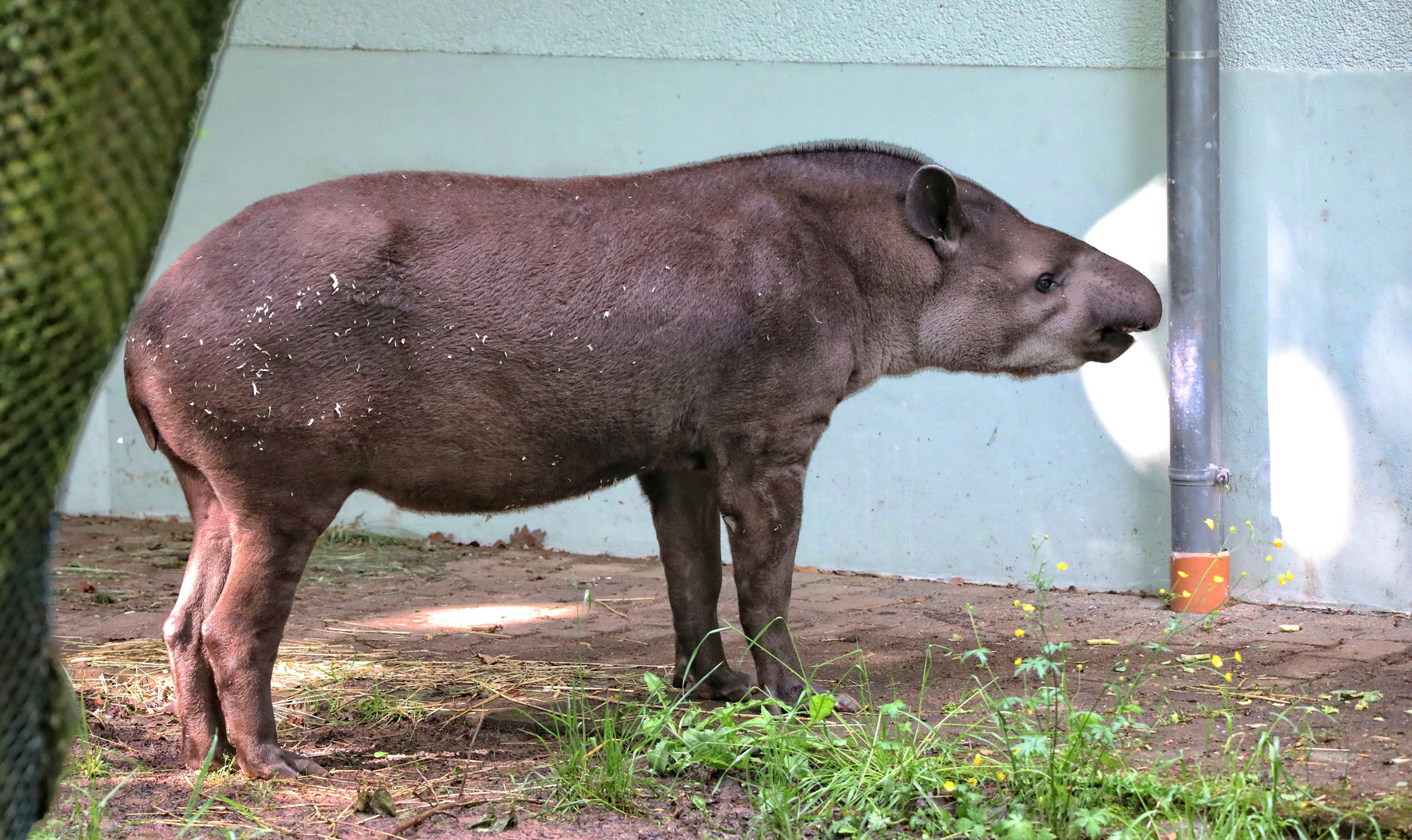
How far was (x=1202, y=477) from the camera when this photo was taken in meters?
6.55

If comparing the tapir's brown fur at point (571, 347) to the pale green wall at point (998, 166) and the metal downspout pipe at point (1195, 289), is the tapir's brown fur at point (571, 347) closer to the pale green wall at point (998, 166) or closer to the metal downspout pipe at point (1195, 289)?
the metal downspout pipe at point (1195, 289)

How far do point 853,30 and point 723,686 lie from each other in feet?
13.5

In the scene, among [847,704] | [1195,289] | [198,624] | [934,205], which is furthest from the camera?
[1195,289]

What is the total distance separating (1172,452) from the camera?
6.70m

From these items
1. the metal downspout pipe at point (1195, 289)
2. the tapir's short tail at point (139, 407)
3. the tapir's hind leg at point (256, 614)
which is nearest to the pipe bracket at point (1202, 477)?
the metal downspout pipe at point (1195, 289)

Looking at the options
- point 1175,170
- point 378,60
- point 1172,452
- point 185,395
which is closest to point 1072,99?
point 1175,170

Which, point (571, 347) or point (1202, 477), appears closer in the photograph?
point (571, 347)

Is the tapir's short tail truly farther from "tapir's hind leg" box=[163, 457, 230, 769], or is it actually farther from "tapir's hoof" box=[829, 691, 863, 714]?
"tapir's hoof" box=[829, 691, 863, 714]

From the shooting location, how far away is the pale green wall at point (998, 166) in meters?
Answer: 6.51

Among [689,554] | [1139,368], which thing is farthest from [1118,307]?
[1139,368]

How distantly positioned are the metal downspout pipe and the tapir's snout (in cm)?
144

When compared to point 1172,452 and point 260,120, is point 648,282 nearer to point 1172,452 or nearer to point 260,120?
point 1172,452

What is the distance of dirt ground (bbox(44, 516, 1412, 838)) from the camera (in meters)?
3.82

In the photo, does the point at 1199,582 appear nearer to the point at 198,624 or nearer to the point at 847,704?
the point at 847,704
